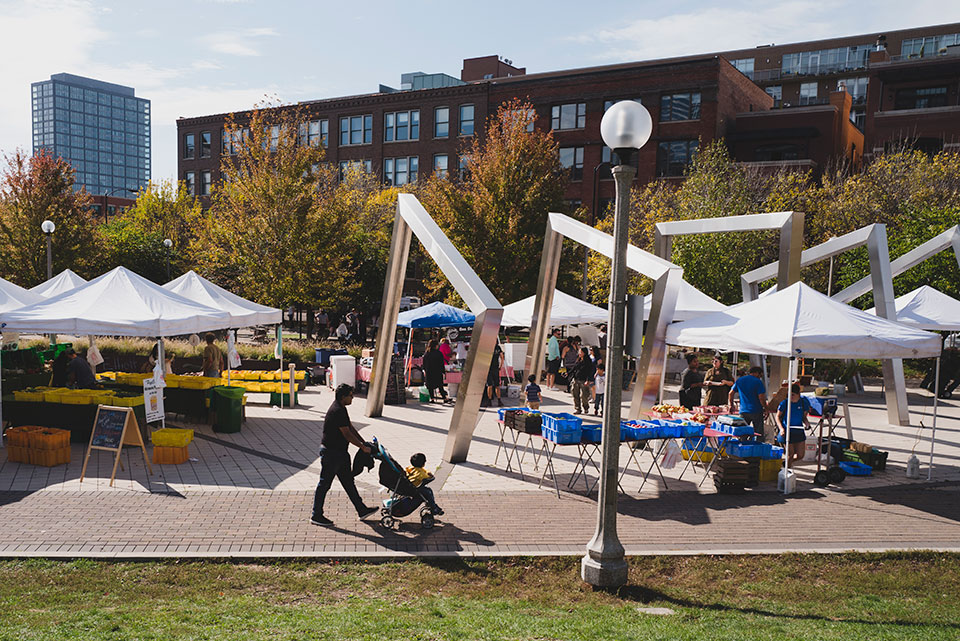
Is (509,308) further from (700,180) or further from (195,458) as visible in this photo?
(700,180)

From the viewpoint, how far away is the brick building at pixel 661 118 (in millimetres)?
44688

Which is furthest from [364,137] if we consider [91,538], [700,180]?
[91,538]

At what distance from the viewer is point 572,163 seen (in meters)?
49.4

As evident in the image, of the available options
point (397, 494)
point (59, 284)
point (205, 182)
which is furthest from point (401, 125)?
point (397, 494)

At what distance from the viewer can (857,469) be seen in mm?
12398

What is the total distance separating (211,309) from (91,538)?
7643 millimetres

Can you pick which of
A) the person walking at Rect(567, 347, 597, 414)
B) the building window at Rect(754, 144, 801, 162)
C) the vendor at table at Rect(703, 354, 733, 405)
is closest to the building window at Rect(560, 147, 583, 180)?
the building window at Rect(754, 144, 801, 162)

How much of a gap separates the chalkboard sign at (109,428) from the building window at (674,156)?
38973 mm

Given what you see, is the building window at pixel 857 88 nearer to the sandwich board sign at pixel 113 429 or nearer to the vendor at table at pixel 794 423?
the vendor at table at pixel 794 423

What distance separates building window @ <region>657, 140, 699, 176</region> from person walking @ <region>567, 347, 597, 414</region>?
29.3 metres

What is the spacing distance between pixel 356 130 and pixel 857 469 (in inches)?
1996

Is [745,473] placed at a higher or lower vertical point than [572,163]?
lower

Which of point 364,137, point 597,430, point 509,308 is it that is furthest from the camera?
point 364,137

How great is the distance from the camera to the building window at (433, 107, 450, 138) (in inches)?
2104
